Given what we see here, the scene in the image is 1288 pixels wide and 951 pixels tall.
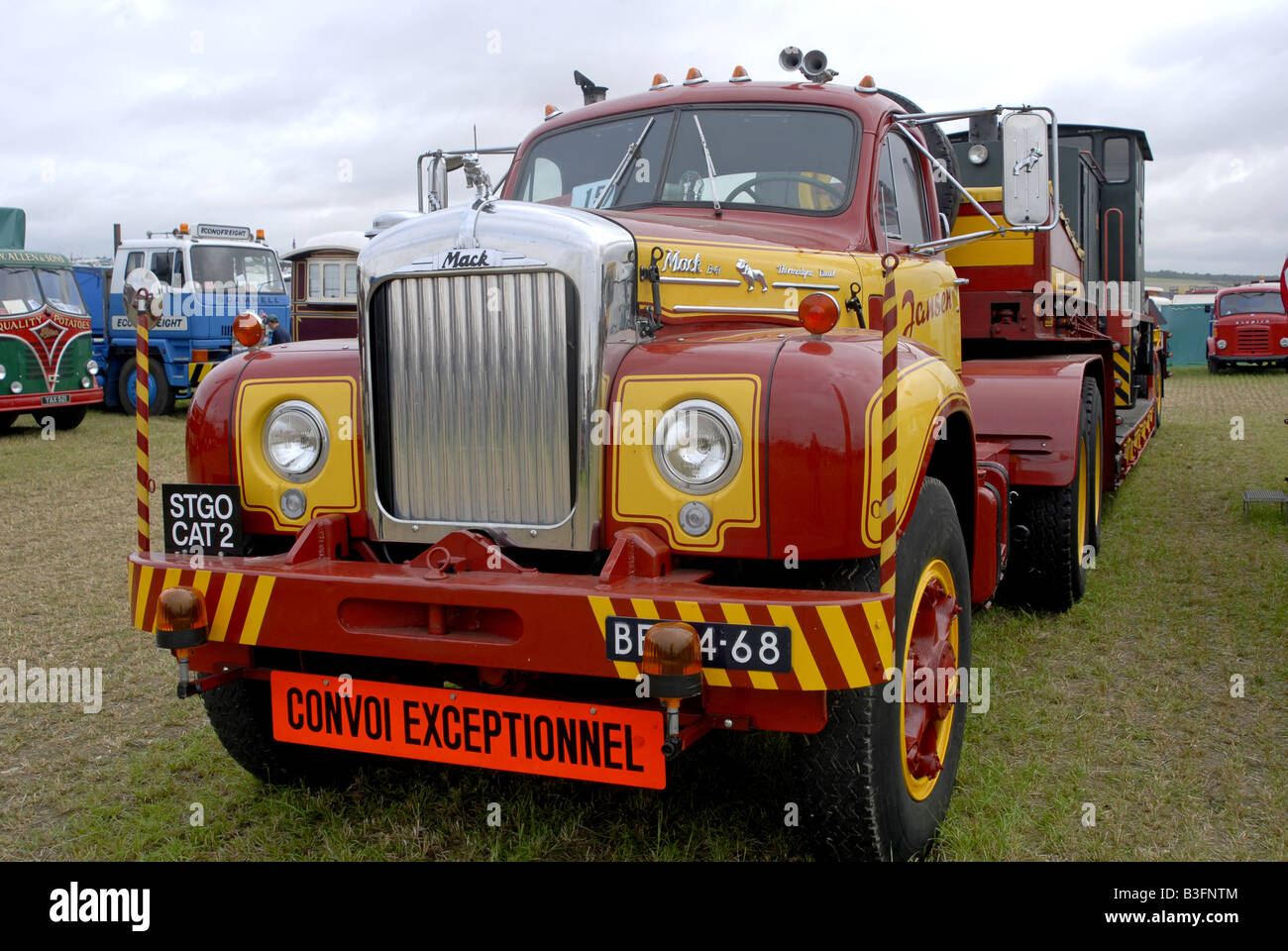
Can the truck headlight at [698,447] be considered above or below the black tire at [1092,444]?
above

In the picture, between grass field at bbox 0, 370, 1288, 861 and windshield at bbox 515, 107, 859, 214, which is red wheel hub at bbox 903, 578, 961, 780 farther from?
windshield at bbox 515, 107, 859, 214

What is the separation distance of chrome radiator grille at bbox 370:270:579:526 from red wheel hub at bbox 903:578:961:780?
3.47ft

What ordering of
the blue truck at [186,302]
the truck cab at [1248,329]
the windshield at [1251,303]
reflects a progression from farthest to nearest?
the windshield at [1251,303] < the truck cab at [1248,329] < the blue truck at [186,302]

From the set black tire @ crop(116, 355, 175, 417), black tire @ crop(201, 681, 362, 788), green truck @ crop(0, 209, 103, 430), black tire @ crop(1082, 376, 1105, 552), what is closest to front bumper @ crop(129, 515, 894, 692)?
black tire @ crop(201, 681, 362, 788)

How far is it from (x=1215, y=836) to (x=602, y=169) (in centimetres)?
320

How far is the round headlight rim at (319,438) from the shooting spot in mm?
3254

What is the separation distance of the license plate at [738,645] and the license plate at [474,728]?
204 millimetres

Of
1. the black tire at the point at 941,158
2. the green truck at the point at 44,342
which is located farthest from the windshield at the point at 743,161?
the green truck at the point at 44,342

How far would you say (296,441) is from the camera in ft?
10.8

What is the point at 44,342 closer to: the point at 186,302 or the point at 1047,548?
the point at 186,302

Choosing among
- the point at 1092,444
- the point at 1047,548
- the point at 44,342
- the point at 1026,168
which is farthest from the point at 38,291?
the point at 1026,168

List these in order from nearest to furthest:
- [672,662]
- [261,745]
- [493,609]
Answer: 1. [672,662]
2. [493,609]
3. [261,745]

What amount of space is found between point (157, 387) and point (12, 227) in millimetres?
2979

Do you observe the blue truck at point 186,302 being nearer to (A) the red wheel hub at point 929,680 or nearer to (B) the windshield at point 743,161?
(B) the windshield at point 743,161
